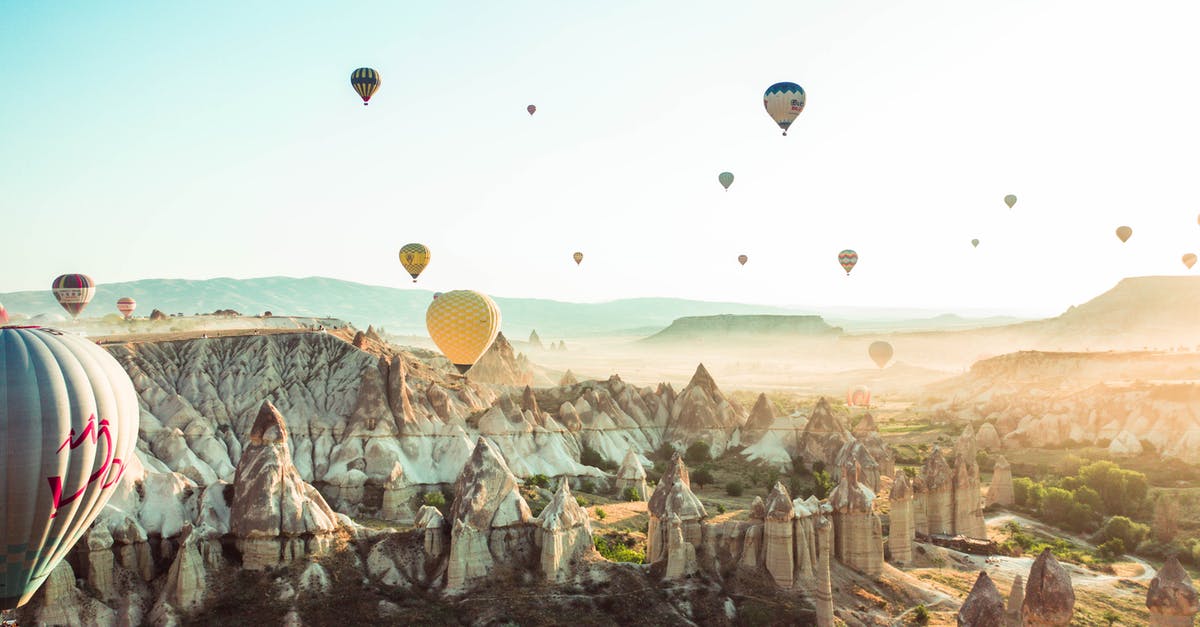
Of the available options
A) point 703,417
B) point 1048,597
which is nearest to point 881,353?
point 703,417

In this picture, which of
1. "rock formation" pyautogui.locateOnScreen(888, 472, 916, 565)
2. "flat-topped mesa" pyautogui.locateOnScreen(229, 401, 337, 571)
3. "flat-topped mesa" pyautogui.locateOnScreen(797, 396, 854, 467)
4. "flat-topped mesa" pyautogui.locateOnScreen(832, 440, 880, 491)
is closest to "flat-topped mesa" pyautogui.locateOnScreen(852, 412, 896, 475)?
"flat-topped mesa" pyautogui.locateOnScreen(797, 396, 854, 467)

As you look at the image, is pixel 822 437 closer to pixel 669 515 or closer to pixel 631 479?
pixel 631 479

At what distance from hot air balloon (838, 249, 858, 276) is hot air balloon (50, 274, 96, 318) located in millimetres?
68657

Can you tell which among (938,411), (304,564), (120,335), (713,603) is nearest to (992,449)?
(938,411)

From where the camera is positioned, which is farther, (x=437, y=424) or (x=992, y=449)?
(x=992, y=449)

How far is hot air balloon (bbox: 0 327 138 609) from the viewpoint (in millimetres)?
25422

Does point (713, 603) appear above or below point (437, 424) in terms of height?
below

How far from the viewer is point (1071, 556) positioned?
146 feet

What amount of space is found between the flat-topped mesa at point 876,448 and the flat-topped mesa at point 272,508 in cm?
3615

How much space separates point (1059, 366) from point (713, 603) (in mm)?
113286

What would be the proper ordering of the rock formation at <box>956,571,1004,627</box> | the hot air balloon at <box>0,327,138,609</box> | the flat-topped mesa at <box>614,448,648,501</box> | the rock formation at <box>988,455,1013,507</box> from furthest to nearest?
the rock formation at <box>988,455,1013,507</box> < the flat-topped mesa at <box>614,448,648,501</box> < the hot air balloon at <box>0,327,138,609</box> < the rock formation at <box>956,571,1004,627</box>

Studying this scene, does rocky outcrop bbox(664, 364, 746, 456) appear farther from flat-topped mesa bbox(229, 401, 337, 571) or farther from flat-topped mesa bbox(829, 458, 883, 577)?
flat-topped mesa bbox(229, 401, 337, 571)

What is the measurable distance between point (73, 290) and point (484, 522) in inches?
2463

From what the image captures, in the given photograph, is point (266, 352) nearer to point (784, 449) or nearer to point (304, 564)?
point (304, 564)
